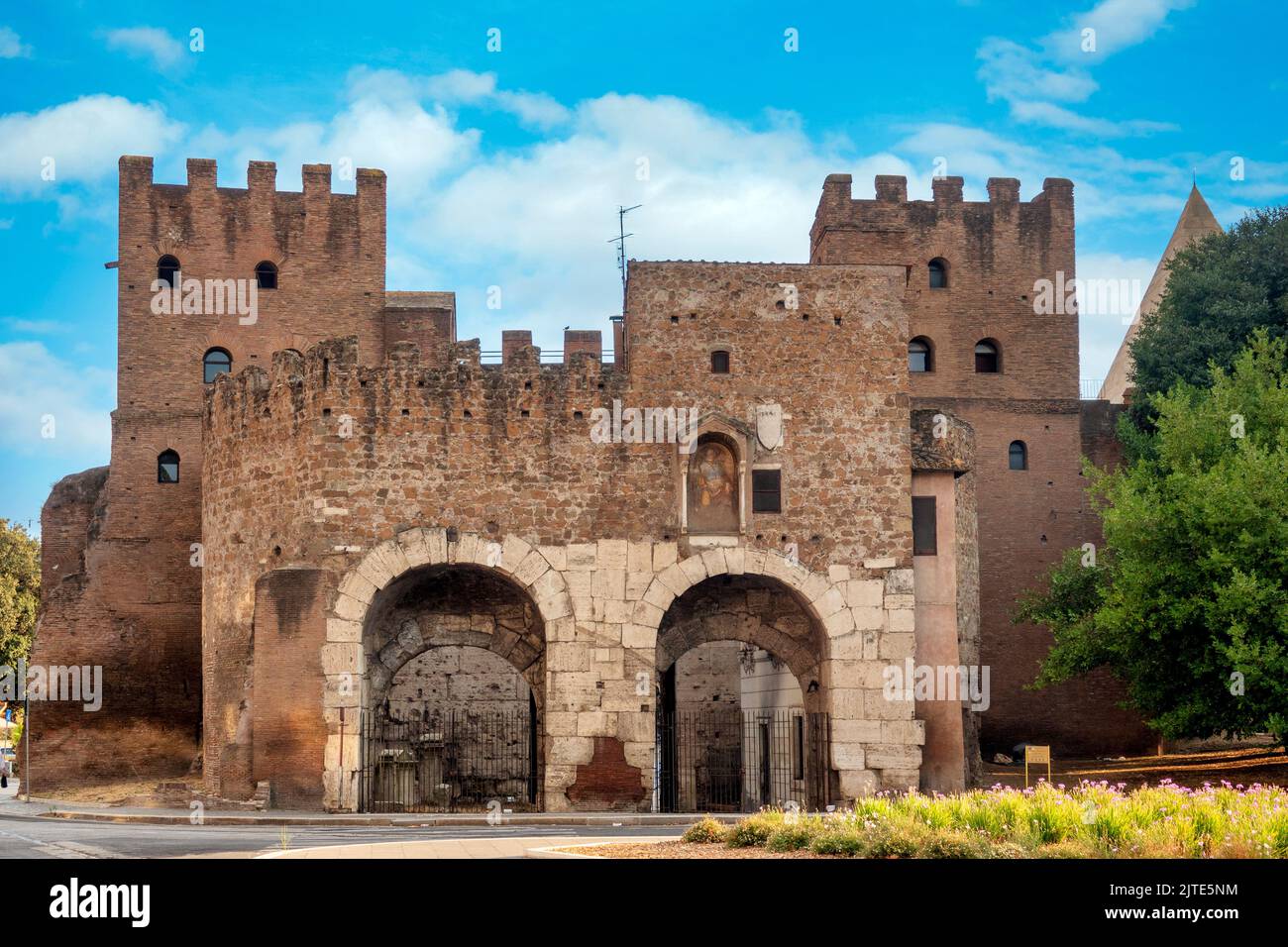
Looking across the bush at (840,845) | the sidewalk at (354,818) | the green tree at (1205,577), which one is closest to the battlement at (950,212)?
the green tree at (1205,577)

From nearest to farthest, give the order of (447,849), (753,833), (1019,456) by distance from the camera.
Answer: (753,833) → (447,849) → (1019,456)

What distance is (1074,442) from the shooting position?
42750mm

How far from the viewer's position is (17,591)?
53.8m

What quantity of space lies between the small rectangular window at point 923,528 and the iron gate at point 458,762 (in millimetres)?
8639

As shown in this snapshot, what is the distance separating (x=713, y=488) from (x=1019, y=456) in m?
16.8

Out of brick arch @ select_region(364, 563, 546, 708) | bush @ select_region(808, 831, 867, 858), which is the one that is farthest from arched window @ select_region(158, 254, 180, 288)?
bush @ select_region(808, 831, 867, 858)

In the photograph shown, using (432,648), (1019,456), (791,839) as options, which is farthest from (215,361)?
(791,839)

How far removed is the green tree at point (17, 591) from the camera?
51.0 m

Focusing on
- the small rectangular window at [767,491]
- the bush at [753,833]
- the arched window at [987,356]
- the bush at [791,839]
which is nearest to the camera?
the bush at [791,839]

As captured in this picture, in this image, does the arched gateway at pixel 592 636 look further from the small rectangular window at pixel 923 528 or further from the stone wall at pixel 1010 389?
the stone wall at pixel 1010 389

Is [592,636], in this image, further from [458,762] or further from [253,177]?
[253,177]
